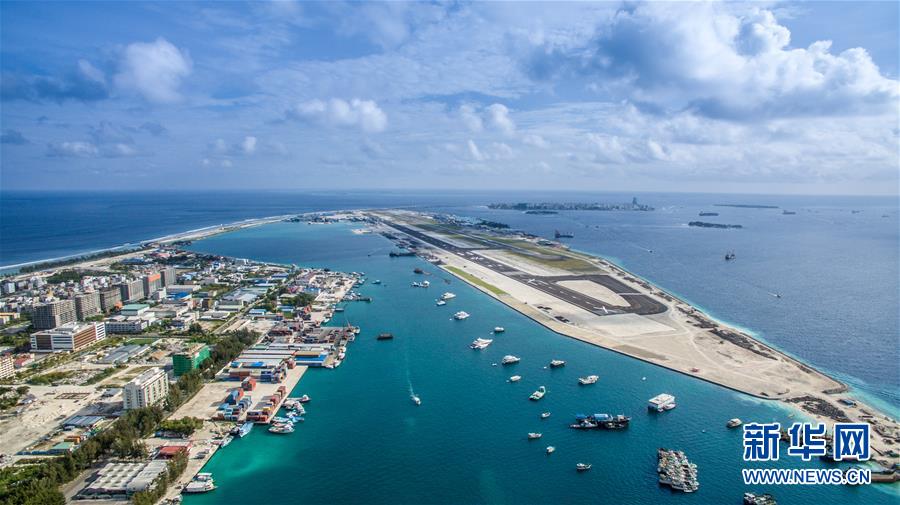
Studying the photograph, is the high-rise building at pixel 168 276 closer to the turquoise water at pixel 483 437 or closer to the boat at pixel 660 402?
the turquoise water at pixel 483 437

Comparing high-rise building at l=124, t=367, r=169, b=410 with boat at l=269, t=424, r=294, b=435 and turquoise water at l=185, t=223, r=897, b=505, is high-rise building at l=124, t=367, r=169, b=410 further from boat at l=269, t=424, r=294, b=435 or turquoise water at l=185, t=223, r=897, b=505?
boat at l=269, t=424, r=294, b=435

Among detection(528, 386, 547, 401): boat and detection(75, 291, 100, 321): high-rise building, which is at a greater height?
detection(75, 291, 100, 321): high-rise building

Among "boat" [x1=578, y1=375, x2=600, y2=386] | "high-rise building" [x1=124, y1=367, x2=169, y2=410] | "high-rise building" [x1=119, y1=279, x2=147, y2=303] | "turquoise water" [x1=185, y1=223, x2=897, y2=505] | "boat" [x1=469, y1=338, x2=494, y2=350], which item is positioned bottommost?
"turquoise water" [x1=185, y1=223, x2=897, y2=505]

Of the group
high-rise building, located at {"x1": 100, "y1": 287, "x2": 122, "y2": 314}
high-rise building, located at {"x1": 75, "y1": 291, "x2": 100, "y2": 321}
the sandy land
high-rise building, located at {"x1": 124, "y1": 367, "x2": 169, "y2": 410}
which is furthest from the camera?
high-rise building, located at {"x1": 100, "y1": 287, "x2": 122, "y2": 314}

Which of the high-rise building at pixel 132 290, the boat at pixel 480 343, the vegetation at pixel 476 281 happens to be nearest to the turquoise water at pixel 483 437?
A: the boat at pixel 480 343

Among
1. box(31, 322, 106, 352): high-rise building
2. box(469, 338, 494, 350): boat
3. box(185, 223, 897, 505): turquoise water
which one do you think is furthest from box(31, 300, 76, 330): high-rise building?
box(469, 338, 494, 350): boat

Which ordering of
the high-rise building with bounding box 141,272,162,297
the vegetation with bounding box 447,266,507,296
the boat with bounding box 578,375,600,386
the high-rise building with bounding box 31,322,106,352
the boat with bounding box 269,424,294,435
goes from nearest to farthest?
the boat with bounding box 269,424,294,435 → the boat with bounding box 578,375,600,386 → the high-rise building with bounding box 31,322,106,352 → the high-rise building with bounding box 141,272,162,297 → the vegetation with bounding box 447,266,507,296
